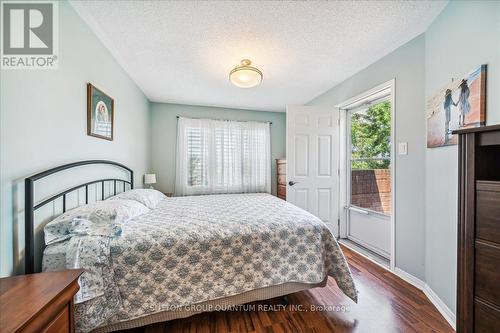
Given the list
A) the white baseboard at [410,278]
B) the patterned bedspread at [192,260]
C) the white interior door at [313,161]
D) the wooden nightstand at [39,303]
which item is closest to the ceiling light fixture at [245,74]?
the white interior door at [313,161]

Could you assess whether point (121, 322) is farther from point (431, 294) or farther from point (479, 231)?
point (431, 294)

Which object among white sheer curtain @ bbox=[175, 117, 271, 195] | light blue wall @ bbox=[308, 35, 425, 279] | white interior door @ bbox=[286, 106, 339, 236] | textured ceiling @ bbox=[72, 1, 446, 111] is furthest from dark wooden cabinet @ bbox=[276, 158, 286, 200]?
light blue wall @ bbox=[308, 35, 425, 279]

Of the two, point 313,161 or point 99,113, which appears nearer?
point 99,113

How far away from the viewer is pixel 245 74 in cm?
209

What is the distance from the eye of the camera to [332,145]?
118 inches

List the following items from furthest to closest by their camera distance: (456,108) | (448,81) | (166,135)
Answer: (166,135) → (448,81) → (456,108)

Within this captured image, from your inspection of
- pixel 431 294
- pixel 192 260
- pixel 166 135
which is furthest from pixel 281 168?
pixel 192 260

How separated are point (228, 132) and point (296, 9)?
9.11ft

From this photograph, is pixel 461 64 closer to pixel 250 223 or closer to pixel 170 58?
pixel 250 223

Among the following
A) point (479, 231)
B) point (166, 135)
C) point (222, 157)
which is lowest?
point (479, 231)

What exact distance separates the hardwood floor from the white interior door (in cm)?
124

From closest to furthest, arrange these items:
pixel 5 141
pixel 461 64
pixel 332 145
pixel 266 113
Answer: pixel 5 141 < pixel 461 64 < pixel 332 145 < pixel 266 113

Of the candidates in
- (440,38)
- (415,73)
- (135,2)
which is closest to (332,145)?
(415,73)

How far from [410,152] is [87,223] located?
294 cm
